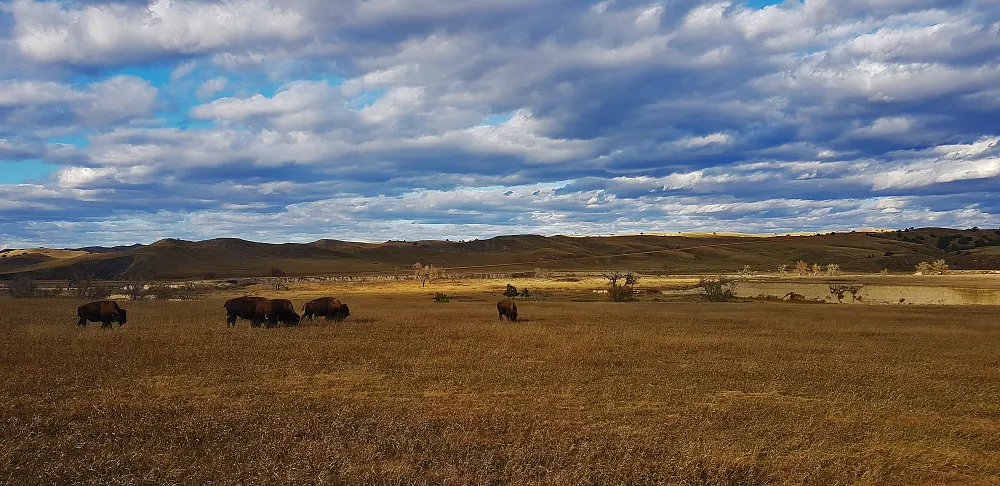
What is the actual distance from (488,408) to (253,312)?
16.8 metres

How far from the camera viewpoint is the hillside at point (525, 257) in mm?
116438

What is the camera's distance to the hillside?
116438 millimetres

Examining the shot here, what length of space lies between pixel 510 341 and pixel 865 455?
12669 millimetres

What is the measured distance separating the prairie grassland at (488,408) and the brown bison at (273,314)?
273 centimetres

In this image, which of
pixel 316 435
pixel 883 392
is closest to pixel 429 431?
pixel 316 435

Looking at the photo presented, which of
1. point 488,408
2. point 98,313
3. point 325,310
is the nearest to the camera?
point 488,408

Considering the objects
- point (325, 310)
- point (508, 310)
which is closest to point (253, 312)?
point (325, 310)

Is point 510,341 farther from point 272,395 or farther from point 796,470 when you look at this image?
point 796,470

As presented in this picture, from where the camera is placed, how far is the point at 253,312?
24953 millimetres

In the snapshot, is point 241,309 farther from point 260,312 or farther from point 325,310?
point 325,310

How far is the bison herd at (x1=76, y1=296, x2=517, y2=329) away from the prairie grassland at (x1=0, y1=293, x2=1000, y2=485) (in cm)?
191

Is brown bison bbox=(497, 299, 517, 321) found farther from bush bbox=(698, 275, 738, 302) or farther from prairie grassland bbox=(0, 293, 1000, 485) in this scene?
bush bbox=(698, 275, 738, 302)

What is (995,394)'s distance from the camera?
13.3 m

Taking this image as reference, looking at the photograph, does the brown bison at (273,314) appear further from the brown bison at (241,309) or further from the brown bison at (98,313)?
the brown bison at (98,313)
